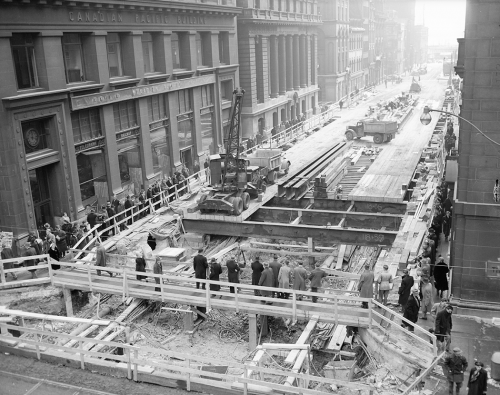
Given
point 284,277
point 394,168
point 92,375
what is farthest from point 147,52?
point 92,375

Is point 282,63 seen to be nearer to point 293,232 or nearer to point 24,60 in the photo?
point 293,232

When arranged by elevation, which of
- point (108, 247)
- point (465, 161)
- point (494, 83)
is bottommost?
point (108, 247)

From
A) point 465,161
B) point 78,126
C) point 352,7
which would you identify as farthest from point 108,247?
point 352,7

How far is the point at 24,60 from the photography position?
84.2 ft

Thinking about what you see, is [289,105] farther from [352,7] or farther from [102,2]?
[352,7]

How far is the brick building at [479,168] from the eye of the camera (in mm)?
16031

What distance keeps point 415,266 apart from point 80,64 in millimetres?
20813

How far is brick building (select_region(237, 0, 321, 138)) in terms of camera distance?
52.6 meters

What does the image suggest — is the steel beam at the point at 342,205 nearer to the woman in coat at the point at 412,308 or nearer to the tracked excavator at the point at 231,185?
the tracked excavator at the point at 231,185

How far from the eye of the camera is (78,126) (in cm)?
2922

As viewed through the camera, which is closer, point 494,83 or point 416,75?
point 494,83

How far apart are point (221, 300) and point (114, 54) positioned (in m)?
20.5

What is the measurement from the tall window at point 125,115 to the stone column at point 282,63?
3192cm

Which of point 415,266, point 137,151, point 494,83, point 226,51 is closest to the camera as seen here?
point 494,83
